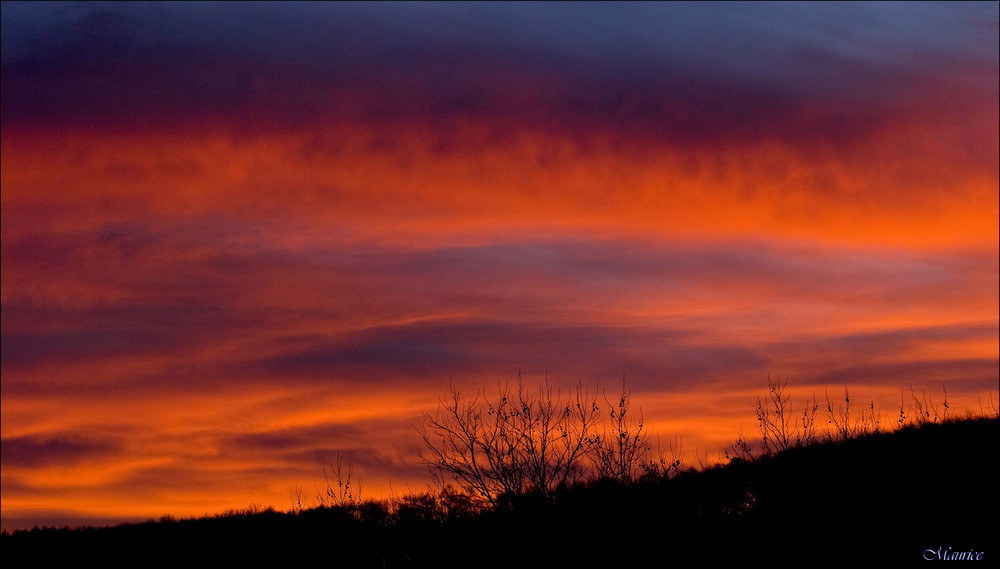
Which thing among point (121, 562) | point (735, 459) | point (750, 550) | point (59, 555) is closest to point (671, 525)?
point (750, 550)

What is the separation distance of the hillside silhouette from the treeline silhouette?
0.04 meters

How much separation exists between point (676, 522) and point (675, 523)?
0.06m

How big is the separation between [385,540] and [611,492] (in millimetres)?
5564

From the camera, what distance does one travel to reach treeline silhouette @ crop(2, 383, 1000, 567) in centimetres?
1579

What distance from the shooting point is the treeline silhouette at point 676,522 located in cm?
1579

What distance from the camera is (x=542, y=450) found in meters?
21.3

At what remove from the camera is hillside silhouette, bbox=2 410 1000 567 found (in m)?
15.8

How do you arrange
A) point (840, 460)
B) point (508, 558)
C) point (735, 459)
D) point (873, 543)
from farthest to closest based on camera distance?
point (735, 459), point (840, 460), point (508, 558), point (873, 543)

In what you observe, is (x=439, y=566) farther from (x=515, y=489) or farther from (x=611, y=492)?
(x=611, y=492)

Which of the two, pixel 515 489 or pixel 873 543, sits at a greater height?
pixel 515 489

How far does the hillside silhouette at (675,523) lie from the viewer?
51.7 feet

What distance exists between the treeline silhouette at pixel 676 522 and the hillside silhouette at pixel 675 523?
Result: 0.04 metres

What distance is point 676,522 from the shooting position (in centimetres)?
1812

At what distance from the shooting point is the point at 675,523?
18.1 m
